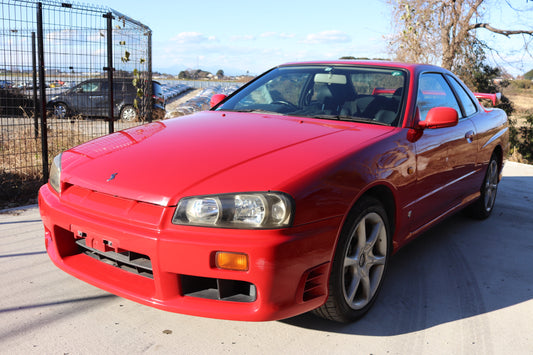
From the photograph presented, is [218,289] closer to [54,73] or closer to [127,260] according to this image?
[127,260]

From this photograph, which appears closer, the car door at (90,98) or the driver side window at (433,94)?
the driver side window at (433,94)

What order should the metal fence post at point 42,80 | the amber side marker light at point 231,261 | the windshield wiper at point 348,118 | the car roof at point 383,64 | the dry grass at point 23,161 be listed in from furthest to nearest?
the metal fence post at point 42,80 < the dry grass at point 23,161 < the car roof at point 383,64 < the windshield wiper at point 348,118 < the amber side marker light at point 231,261

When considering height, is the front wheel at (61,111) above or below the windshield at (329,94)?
below

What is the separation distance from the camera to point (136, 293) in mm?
2340

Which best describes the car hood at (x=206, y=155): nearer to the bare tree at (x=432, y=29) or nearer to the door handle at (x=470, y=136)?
the door handle at (x=470, y=136)

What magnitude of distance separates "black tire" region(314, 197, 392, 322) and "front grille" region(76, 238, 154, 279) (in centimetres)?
91

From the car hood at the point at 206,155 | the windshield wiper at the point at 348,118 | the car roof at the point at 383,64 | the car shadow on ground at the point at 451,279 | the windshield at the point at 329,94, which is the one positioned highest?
the car roof at the point at 383,64

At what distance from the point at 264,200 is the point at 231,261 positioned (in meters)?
0.31

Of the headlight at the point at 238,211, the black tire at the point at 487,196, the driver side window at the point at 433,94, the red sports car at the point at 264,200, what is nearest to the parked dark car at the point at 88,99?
the red sports car at the point at 264,200

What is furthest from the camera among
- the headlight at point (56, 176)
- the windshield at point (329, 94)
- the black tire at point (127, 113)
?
the black tire at point (127, 113)

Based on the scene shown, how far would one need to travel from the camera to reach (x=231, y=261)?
7.14ft

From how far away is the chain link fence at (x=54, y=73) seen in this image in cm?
565

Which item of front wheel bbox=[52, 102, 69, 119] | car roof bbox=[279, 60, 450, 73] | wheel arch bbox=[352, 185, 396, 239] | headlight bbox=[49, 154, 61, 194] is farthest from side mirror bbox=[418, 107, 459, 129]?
front wheel bbox=[52, 102, 69, 119]

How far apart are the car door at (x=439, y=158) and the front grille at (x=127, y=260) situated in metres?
1.74
